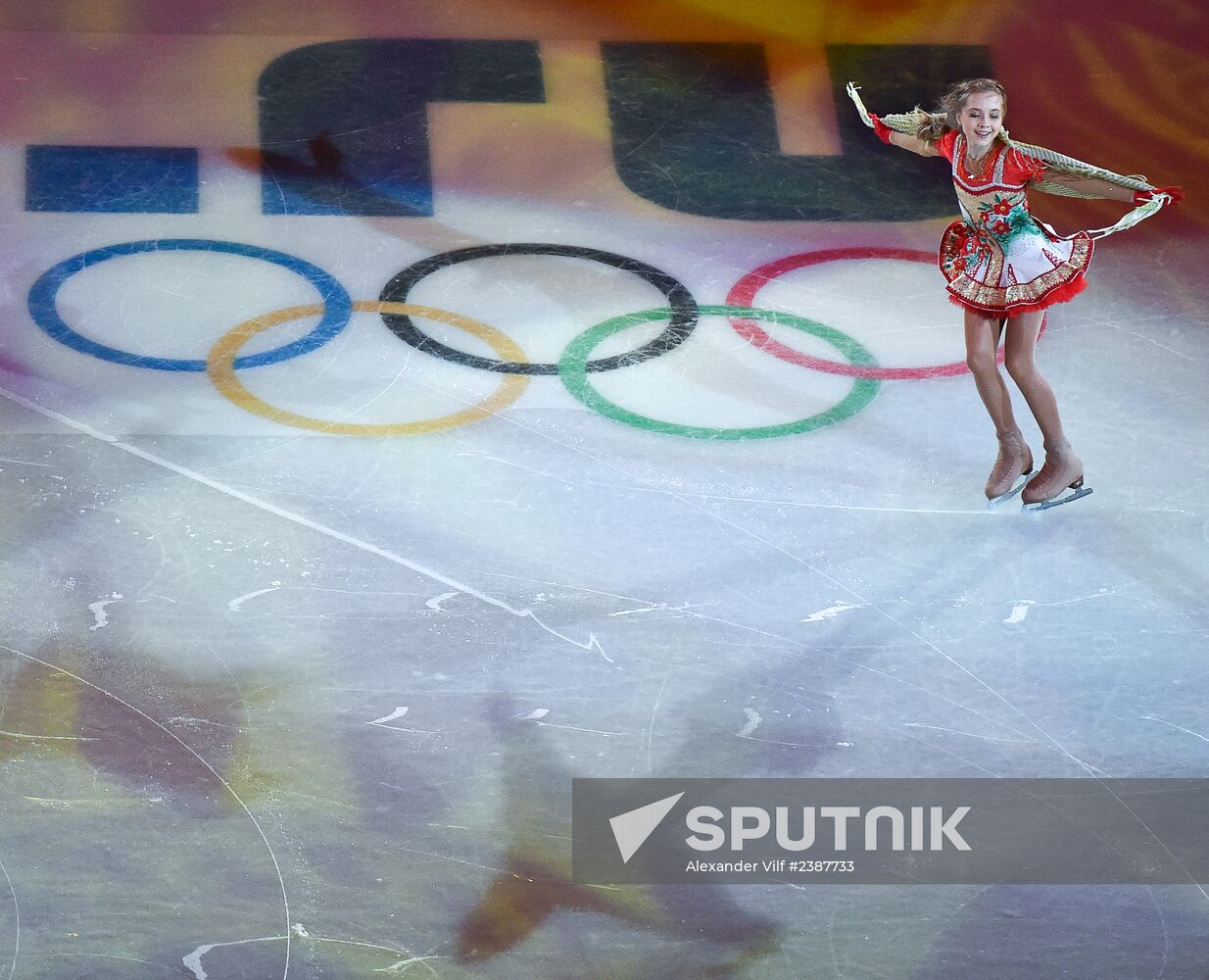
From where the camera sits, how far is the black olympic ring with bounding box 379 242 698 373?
21.4 feet

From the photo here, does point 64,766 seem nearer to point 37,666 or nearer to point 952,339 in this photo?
point 37,666

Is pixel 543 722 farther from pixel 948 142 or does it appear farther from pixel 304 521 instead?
pixel 948 142

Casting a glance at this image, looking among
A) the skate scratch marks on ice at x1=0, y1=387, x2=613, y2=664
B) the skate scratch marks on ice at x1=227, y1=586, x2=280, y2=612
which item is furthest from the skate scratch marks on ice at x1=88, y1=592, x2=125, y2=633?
the skate scratch marks on ice at x1=0, y1=387, x2=613, y2=664

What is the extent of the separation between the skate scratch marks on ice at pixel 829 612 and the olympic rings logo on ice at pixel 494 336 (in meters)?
1.03

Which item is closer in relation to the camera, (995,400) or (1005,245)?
(1005,245)

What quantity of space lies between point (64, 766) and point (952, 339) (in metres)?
3.62

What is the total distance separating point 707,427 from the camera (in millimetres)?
6180

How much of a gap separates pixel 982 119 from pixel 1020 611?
137 centimetres

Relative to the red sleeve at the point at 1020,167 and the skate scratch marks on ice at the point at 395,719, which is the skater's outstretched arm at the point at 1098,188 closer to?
the red sleeve at the point at 1020,167

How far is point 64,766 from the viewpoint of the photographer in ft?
14.7

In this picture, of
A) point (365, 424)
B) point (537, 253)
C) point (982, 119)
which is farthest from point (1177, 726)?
point (537, 253)

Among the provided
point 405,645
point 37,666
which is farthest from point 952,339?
point 37,666

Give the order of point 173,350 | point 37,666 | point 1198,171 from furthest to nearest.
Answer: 1. point 1198,171
2. point 173,350
3. point 37,666

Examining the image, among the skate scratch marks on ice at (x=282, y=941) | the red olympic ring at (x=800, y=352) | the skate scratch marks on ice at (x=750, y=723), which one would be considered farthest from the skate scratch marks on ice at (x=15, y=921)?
the red olympic ring at (x=800, y=352)
